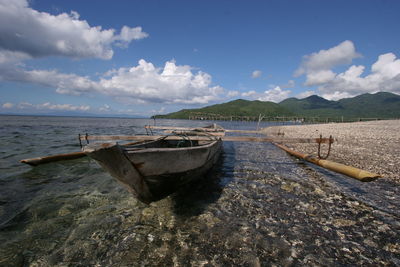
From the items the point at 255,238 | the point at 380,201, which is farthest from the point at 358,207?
the point at 255,238

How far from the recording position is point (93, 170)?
815cm

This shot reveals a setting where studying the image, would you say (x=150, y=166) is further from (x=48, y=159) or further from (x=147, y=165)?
(x=48, y=159)

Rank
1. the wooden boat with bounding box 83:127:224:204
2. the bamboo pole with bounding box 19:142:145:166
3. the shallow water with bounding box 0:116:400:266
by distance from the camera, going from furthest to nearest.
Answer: the bamboo pole with bounding box 19:142:145:166 < the wooden boat with bounding box 83:127:224:204 < the shallow water with bounding box 0:116:400:266

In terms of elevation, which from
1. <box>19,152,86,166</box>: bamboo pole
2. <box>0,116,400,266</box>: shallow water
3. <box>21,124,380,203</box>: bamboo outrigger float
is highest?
<box>21,124,380,203</box>: bamboo outrigger float

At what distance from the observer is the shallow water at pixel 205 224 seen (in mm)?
3107

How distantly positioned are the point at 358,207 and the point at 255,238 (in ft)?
11.0

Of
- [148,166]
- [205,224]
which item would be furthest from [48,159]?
[205,224]

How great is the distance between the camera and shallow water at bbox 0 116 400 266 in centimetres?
311

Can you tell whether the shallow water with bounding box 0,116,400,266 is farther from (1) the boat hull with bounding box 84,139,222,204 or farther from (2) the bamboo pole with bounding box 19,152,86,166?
(2) the bamboo pole with bounding box 19,152,86,166

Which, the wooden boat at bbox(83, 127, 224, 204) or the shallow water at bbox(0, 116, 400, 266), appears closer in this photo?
the shallow water at bbox(0, 116, 400, 266)

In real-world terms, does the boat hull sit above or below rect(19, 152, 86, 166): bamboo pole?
above

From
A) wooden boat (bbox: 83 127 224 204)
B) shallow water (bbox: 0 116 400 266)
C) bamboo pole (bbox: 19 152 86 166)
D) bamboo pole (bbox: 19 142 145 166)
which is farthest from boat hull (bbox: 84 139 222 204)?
bamboo pole (bbox: 19 152 86 166)

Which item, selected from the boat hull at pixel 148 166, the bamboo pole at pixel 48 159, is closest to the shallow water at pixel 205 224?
the boat hull at pixel 148 166

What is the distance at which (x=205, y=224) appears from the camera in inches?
159
